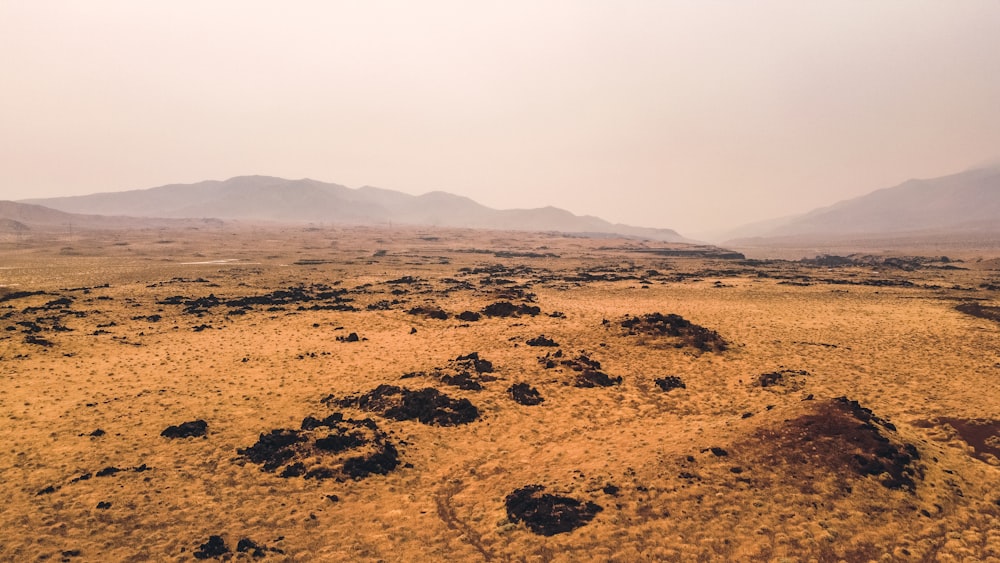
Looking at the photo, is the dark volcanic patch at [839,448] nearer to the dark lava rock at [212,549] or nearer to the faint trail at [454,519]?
the faint trail at [454,519]

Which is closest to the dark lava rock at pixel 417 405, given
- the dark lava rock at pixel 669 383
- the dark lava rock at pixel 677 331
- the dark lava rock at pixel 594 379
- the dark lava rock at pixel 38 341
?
the dark lava rock at pixel 594 379

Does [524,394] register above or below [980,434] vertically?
below

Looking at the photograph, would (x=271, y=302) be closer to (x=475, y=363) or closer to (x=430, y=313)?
(x=430, y=313)

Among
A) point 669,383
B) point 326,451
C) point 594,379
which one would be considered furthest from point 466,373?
point 669,383

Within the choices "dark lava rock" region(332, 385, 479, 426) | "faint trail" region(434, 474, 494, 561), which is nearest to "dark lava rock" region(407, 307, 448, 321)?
"dark lava rock" region(332, 385, 479, 426)

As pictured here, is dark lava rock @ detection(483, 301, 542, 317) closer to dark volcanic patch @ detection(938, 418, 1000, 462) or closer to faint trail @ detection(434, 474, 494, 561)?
faint trail @ detection(434, 474, 494, 561)
